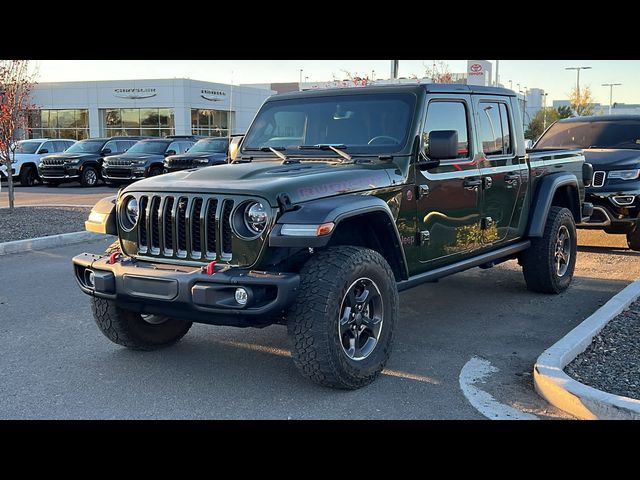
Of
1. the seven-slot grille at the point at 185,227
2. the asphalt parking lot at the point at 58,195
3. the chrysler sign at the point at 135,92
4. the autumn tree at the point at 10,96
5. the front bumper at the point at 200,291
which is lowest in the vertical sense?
the asphalt parking lot at the point at 58,195

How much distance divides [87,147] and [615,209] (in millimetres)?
18200

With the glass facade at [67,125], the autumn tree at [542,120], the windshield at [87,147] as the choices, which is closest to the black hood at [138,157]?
the windshield at [87,147]

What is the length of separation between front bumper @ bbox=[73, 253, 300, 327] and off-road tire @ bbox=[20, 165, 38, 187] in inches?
814

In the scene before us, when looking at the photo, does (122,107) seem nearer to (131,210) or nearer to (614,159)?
(614,159)

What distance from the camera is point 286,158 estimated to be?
17.9 feet

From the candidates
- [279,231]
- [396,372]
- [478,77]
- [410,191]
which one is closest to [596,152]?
[410,191]

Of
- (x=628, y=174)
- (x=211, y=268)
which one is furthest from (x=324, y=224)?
(x=628, y=174)

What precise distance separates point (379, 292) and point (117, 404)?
5.98 ft

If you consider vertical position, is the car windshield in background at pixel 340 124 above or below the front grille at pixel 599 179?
above

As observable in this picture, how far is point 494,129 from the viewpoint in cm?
640

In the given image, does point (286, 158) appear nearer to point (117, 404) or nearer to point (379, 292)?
point (379, 292)

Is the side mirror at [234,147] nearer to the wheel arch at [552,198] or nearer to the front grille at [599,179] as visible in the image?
the wheel arch at [552,198]

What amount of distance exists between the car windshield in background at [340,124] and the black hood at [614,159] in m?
5.01

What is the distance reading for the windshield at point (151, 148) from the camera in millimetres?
21188
